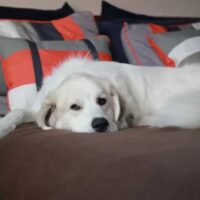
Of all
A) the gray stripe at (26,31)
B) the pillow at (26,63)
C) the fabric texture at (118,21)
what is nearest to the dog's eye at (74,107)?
the pillow at (26,63)

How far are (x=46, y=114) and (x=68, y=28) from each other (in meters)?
0.75

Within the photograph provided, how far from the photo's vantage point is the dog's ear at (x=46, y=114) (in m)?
1.59

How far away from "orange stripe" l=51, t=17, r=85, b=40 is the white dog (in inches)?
13.1

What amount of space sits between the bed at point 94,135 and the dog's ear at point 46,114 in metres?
0.05

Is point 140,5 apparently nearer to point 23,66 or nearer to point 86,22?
point 86,22

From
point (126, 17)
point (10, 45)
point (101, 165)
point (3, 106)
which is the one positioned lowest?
point (3, 106)

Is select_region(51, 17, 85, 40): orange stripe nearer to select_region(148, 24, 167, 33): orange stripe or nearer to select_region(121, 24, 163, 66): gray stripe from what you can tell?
select_region(121, 24, 163, 66): gray stripe

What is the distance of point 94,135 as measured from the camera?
131cm

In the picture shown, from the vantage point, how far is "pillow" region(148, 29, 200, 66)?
7.49ft

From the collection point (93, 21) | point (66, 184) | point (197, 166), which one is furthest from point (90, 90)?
point (93, 21)

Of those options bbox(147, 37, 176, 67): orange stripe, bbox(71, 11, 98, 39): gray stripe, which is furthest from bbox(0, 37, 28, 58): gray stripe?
bbox(147, 37, 176, 67): orange stripe

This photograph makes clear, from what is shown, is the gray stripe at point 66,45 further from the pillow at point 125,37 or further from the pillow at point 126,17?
the pillow at point 126,17

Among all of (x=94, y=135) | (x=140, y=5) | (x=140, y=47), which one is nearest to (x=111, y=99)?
(x=94, y=135)

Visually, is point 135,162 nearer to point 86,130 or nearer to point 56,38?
point 86,130
